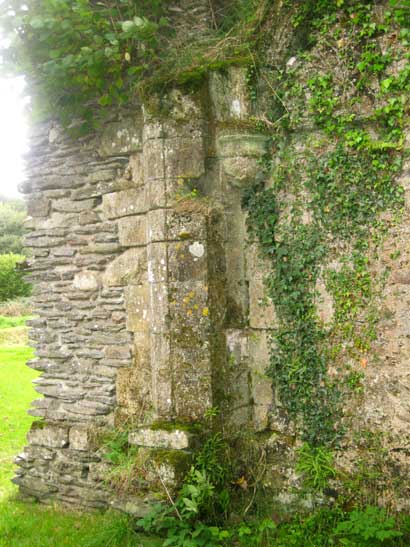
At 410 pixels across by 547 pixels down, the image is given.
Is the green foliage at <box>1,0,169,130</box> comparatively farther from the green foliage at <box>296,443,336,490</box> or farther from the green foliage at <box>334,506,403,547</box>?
the green foliage at <box>334,506,403,547</box>

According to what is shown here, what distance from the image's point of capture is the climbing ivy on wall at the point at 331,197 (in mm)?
3941

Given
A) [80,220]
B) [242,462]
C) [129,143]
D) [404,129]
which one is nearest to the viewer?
[404,129]

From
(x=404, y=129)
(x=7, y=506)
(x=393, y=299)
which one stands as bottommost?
(x=7, y=506)

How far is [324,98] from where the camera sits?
4133mm

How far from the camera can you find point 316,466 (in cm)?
417

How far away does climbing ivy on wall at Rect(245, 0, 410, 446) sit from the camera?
3.94m

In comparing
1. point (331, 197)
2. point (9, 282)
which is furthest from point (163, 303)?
point (9, 282)

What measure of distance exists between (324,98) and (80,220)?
248 cm

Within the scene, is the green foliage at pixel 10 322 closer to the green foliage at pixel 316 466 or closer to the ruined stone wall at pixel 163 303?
the ruined stone wall at pixel 163 303

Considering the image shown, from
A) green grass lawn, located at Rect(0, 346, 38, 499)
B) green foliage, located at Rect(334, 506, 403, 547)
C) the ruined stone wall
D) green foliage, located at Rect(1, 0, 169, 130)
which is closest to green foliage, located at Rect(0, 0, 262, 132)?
green foliage, located at Rect(1, 0, 169, 130)

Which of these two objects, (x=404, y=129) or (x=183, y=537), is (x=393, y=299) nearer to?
(x=404, y=129)

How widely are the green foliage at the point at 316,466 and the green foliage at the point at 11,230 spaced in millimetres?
22848

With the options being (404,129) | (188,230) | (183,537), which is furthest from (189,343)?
(404,129)

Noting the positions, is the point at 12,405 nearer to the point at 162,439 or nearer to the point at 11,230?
the point at 162,439
